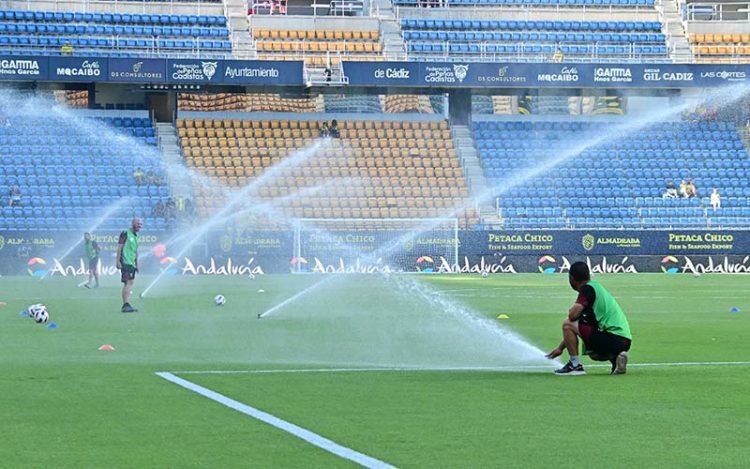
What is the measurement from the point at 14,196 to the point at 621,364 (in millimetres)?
41586

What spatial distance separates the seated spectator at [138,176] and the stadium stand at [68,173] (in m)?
0.15

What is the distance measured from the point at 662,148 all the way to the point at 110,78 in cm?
2361

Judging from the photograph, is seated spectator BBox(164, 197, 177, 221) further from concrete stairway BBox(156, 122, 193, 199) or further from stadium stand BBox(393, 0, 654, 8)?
stadium stand BBox(393, 0, 654, 8)

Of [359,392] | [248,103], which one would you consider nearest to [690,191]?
[248,103]

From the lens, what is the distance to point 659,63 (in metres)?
60.1

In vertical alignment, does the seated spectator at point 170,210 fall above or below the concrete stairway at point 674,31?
below

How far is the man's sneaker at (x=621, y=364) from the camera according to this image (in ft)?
47.5

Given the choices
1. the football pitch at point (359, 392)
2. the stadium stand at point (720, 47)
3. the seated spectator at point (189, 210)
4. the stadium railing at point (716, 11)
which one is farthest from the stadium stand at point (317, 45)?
the football pitch at point (359, 392)

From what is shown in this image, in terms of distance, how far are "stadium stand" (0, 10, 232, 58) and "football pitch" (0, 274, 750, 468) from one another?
108 feet

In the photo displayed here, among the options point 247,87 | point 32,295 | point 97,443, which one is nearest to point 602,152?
point 247,87

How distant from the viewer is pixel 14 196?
52875mm

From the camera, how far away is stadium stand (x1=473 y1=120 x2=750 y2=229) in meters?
56.9

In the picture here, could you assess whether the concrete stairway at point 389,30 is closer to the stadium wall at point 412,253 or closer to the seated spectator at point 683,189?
the stadium wall at point 412,253

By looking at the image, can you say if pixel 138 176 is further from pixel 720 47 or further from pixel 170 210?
pixel 720 47
